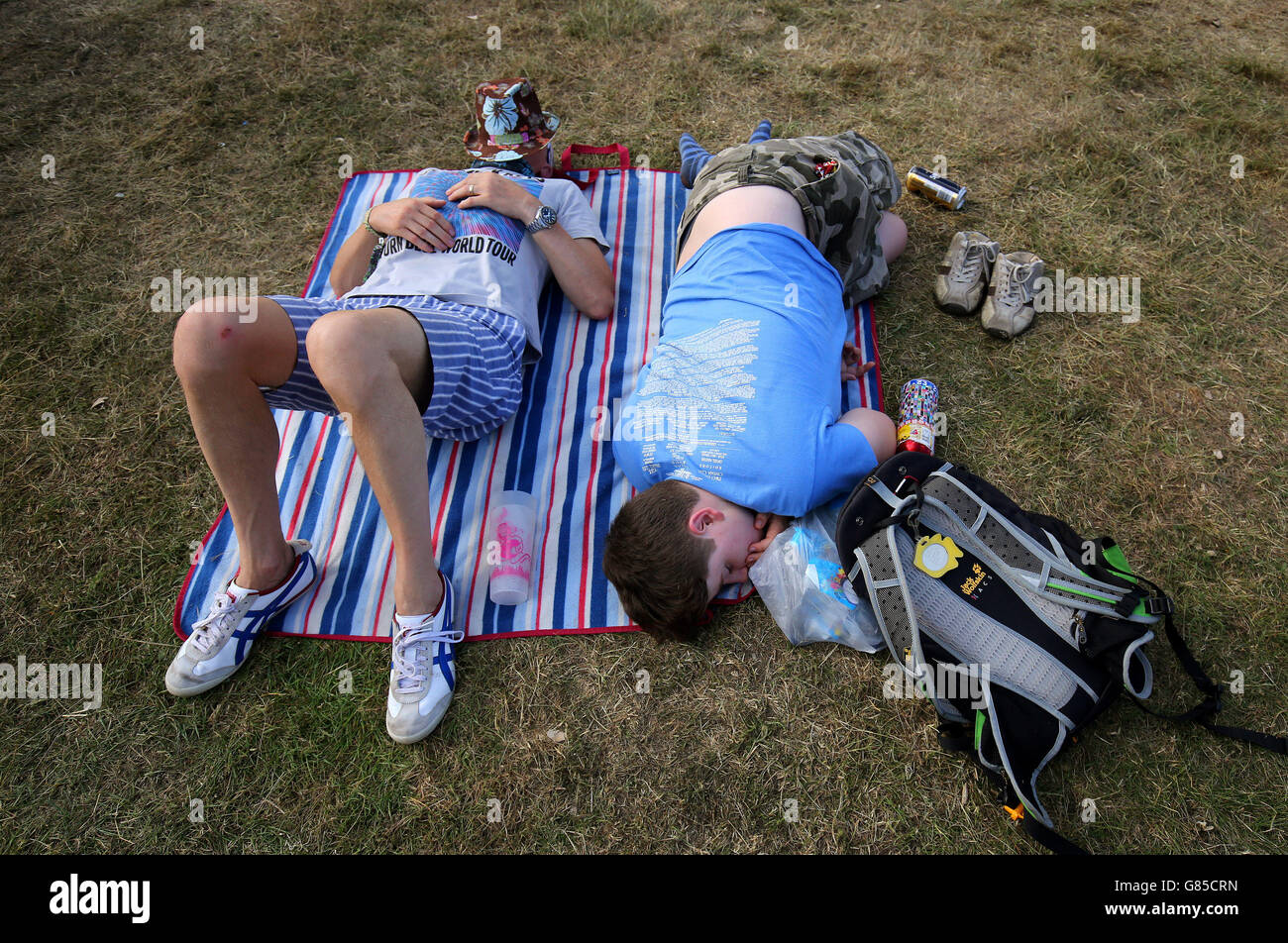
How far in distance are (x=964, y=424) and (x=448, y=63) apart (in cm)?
409

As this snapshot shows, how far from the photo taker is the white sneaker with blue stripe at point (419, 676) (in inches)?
101

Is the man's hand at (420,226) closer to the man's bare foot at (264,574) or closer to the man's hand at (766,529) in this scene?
the man's bare foot at (264,574)

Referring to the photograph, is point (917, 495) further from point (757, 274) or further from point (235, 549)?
point (235, 549)

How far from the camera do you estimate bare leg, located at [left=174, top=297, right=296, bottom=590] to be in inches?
96.0

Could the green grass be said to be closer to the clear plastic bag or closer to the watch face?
the clear plastic bag

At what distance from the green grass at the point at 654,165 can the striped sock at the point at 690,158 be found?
21cm

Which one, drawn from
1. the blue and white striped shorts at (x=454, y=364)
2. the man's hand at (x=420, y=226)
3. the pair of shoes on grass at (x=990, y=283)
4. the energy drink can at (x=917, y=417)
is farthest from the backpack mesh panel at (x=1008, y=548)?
the man's hand at (x=420, y=226)

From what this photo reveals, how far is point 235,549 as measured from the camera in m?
3.06

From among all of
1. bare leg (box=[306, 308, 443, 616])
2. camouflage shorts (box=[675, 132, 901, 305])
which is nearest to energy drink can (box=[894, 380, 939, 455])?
camouflage shorts (box=[675, 132, 901, 305])

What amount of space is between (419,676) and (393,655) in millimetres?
130

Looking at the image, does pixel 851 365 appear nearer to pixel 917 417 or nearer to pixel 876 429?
pixel 917 417

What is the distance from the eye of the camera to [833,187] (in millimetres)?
3242
